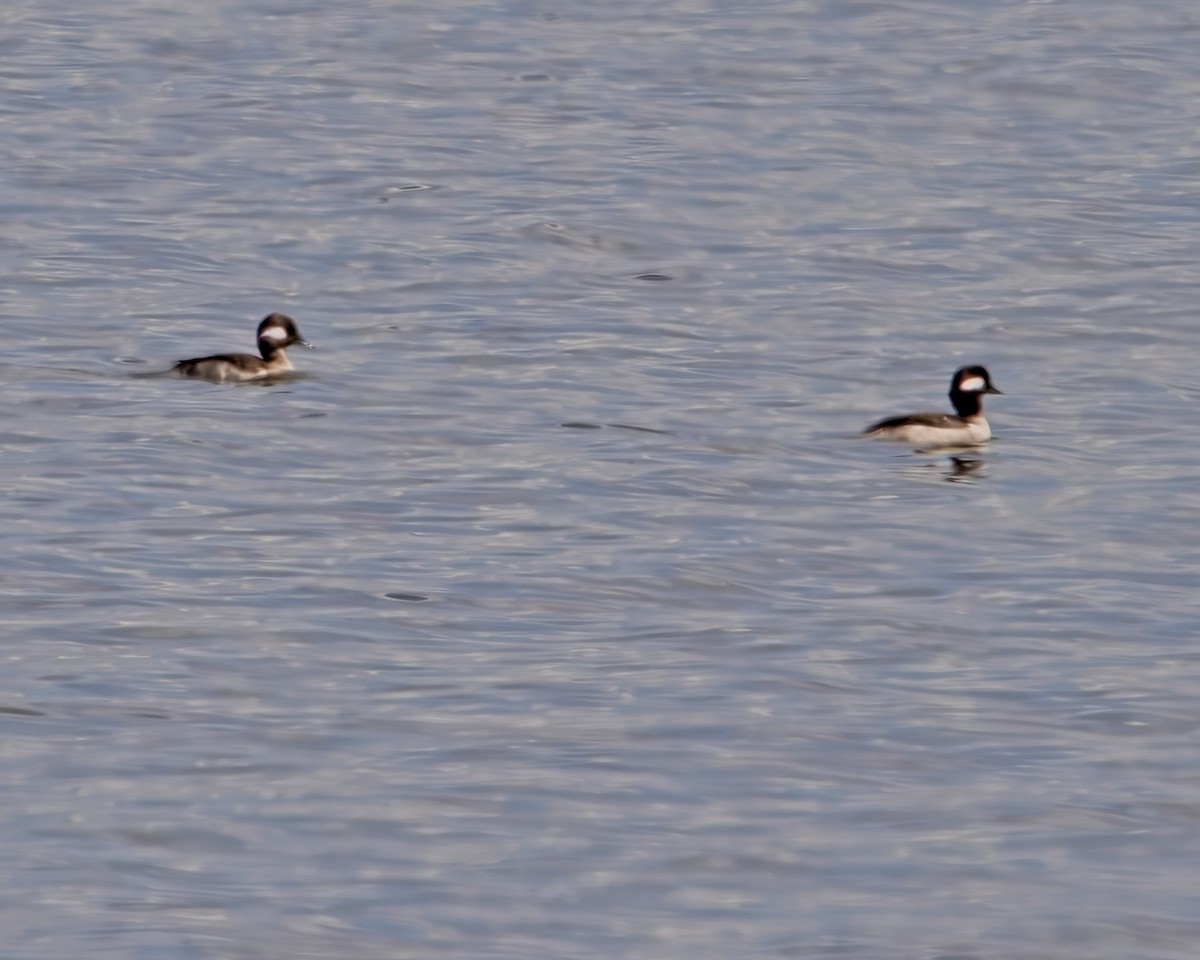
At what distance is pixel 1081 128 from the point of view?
30.9 m

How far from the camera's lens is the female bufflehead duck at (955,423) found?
1780 cm

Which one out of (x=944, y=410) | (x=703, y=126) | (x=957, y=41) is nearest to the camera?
(x=944, y=410)

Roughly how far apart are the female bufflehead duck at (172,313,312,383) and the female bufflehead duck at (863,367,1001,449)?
416cm

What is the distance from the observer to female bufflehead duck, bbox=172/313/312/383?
1942 centimetres

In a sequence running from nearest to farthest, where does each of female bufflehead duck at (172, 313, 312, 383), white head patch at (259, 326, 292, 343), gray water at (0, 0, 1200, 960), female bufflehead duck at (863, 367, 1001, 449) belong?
gray water at (0, 0, 1200, 960)
female bufflehead duck at (863, 367, 1001, 449)
female bufflehead duck at (172, 313, 312, 383)
white head patch at (259, 326, 292, 343)

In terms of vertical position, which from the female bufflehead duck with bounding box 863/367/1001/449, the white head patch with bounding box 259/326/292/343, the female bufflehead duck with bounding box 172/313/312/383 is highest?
the white head patch with bounding box 259/326/292/343

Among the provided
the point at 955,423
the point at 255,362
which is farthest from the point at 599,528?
the point at 255,362

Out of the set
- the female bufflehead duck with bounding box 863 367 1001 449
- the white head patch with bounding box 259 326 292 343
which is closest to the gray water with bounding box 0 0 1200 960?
the female bufflehead duck with bounding box 863 367 1001 449

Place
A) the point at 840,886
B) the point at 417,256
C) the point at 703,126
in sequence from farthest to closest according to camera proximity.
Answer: the point at 703,126 < the point at 417,256 < the point at 840,886

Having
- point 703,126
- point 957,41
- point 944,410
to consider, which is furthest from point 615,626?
point 957,41

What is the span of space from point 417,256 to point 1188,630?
12.1 m

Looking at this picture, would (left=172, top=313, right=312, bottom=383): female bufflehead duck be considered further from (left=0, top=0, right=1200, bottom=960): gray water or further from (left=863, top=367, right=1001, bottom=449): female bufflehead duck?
(left=863, top=367, right=1001, bottom=449): female bufflehead duck

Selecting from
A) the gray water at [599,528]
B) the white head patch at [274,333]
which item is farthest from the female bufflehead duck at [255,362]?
the gray water at [599,528]

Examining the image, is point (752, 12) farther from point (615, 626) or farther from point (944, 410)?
point (615, 626)
